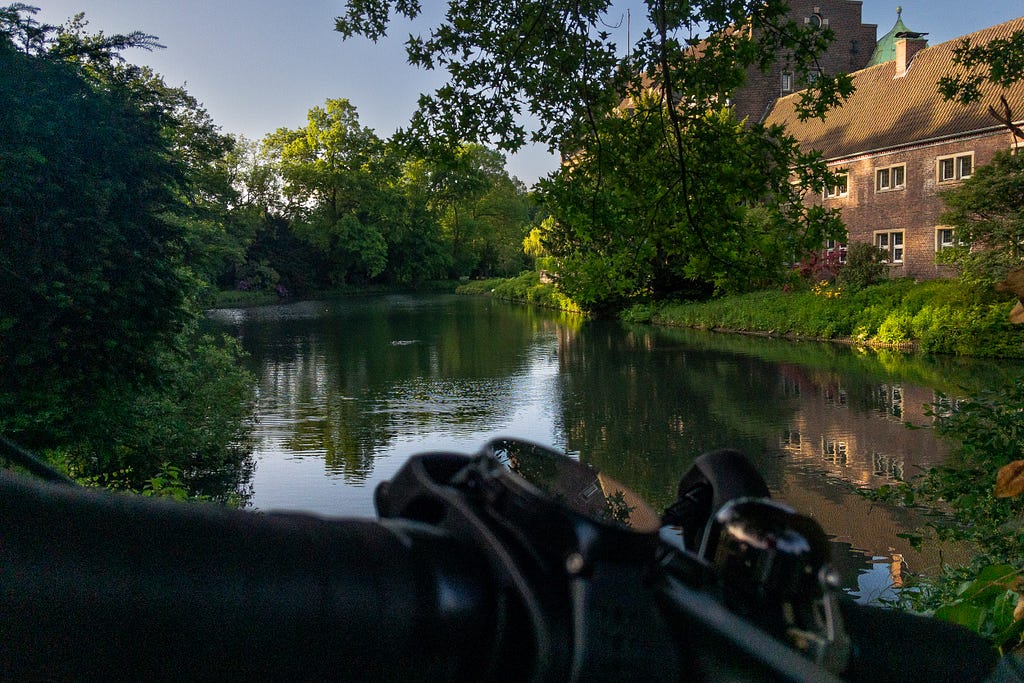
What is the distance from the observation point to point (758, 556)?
603mm

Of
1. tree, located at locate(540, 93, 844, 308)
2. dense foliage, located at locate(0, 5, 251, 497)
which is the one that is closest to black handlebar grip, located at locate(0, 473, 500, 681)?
tree, located at locate(540, 93, 844, 308)

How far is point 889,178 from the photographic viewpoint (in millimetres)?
38312

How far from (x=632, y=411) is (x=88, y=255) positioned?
1086 centimetres

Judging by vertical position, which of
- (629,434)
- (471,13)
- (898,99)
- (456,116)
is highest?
(898,99)

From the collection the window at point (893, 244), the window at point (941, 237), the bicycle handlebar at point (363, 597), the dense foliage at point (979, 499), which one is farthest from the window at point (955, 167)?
the bicycle handlebar at point (363, 597)

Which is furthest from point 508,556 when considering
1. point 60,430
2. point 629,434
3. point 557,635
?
Answer: point 629,434

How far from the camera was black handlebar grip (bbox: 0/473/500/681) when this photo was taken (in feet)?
1.32

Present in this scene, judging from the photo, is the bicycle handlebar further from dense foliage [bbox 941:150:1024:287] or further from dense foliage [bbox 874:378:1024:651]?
dense foliage [bbox 941:150:1024:287]

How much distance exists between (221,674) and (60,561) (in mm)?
95

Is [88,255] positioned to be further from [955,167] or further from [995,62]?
[955,167]

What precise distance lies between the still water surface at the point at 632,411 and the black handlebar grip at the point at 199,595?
4.17 meters

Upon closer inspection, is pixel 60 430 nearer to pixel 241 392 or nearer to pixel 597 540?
pixel 241 392

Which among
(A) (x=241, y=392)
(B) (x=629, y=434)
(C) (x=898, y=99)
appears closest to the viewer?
(B) (x=629, y=434)

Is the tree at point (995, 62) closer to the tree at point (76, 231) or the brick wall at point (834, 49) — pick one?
the tree at point (76, 231)
